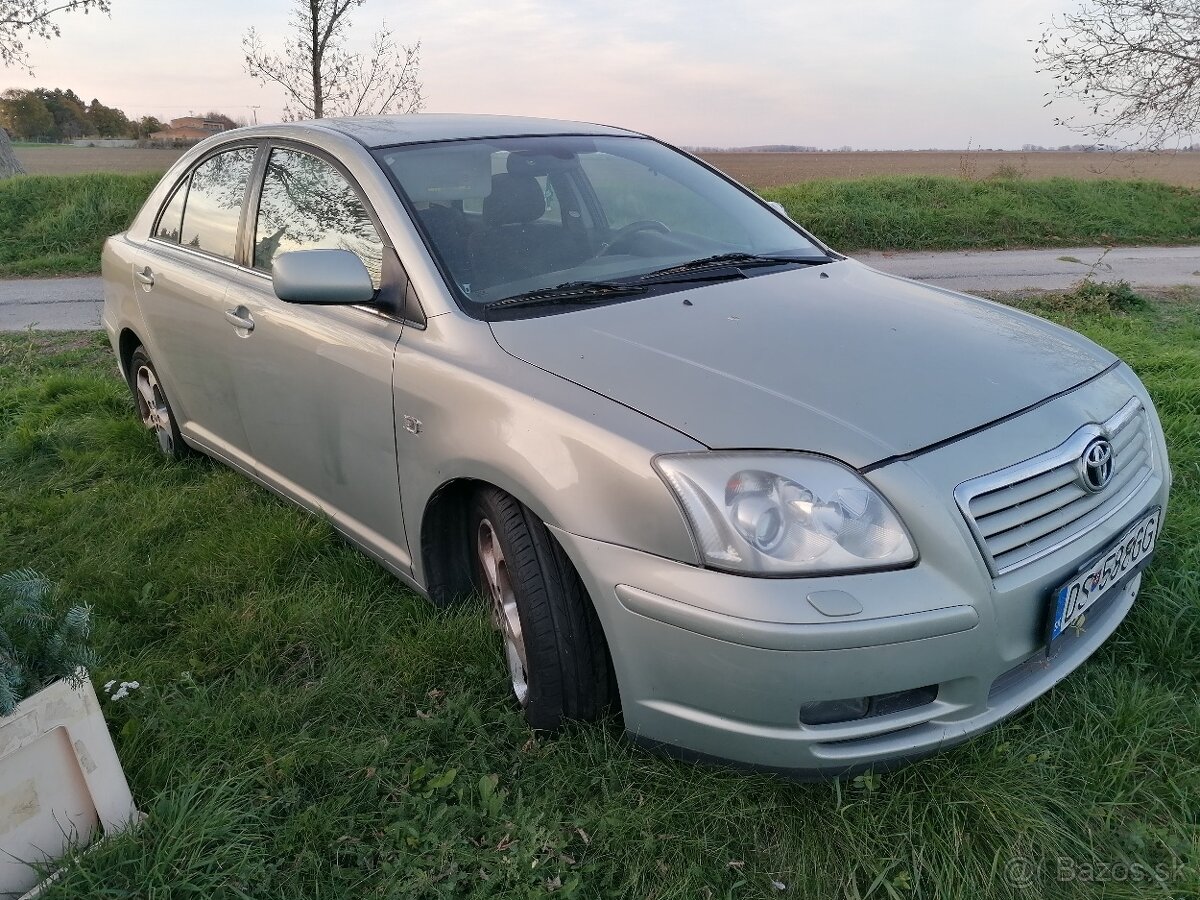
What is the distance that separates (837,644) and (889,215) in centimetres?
1095

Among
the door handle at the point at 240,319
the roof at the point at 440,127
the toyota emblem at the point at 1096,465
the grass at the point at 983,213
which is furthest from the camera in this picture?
the grass at the point at 983,213

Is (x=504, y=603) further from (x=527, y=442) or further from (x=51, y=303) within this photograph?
(x=51, y=303)

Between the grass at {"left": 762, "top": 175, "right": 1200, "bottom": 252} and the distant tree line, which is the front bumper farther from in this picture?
the distant tree line

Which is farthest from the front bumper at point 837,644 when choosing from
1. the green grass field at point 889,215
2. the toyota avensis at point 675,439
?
the green grass field at point 889,215

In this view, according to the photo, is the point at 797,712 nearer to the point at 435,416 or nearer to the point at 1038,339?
the point at 435,416

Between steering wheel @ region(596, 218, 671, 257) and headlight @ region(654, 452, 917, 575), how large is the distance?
1244 millimetres

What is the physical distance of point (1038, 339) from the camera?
2.42 metres

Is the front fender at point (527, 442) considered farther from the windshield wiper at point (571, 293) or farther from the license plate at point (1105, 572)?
the license plate at point (1105, 572)

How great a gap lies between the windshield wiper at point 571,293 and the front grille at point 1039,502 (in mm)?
1133

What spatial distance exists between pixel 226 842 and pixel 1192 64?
35.7 feet

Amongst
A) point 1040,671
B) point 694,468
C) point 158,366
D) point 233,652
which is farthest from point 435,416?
point 158,366

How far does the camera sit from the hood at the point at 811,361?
1836 millimetres

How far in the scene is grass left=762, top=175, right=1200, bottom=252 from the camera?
11.3 meters

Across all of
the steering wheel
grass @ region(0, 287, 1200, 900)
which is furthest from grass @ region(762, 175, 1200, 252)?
A: grass @ region(0, 287, 1200, 900)
